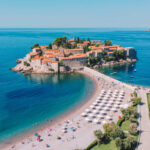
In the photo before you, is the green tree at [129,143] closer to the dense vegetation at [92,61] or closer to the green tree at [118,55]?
the dense vegetation at [92,61]

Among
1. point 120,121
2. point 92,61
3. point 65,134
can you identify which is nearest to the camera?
point 65,134

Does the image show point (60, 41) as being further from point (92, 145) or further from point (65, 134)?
point (92, 145)

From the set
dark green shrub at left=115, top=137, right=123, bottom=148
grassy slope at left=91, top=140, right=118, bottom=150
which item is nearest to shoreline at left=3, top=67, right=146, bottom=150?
grassy slope at left=91, top=140, right=118, bottom=150

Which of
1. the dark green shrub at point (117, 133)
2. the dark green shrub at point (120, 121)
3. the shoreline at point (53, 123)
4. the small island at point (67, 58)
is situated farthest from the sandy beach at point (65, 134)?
the small island at point (67, 58)

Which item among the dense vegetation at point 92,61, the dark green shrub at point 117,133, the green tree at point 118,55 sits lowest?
the dark green shrub at point 117,133

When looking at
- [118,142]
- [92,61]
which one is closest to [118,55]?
[92,61]

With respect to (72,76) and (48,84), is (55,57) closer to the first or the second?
(72,76)

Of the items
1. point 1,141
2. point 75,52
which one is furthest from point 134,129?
point 75,52

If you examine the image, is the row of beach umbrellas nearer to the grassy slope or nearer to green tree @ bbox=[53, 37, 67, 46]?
the grassy slope
